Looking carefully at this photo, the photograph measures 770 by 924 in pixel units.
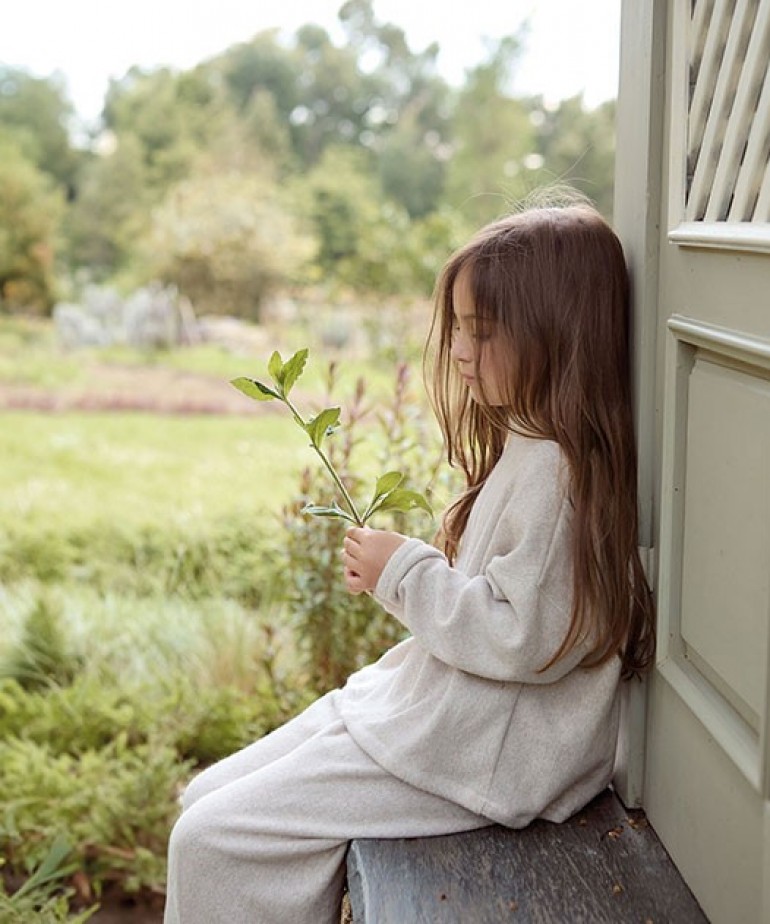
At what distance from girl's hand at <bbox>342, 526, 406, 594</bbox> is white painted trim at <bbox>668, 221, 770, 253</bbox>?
1.87 ft

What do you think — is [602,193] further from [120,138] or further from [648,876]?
[648,876]

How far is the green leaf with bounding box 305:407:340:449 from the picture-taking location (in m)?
1.68

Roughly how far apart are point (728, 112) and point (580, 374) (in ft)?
1.34

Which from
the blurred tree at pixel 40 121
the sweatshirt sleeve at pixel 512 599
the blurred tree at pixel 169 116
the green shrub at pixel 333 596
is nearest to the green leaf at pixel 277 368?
the sweatshirt sleeve at pixel 512 599

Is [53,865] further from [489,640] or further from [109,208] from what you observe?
[109,208]

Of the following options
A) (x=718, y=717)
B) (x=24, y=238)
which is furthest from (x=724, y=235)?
(x=24, y=238)

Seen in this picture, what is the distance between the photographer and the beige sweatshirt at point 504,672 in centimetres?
164

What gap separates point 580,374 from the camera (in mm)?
1719

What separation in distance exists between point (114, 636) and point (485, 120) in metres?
6.27

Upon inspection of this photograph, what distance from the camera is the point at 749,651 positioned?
137 centimetres

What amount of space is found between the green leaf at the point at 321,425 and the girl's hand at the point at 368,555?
165 millimetres

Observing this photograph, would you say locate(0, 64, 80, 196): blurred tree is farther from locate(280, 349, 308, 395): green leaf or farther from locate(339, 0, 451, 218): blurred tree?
locate(280, 349, 308, 395): green leaf

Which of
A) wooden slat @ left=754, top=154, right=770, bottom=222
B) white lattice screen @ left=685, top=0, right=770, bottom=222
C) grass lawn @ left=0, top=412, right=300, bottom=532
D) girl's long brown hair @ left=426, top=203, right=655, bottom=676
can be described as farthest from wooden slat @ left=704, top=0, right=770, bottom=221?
grass lawn @ left=0, top=412, right=300, bottom=532

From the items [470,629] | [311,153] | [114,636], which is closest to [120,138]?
[311,153]
